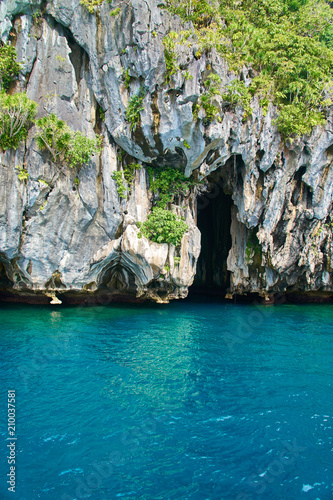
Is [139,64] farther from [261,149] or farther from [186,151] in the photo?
[261,149]

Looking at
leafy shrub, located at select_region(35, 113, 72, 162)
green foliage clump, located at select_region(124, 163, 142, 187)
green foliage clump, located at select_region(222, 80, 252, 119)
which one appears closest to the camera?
leafy shrub, located at select_region(35, 113, 72, 162)

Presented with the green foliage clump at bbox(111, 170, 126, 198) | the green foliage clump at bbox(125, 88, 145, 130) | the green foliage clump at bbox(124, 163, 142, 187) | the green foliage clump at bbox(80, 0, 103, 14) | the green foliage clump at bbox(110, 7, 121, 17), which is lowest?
the green foliage clump at bbox(111, 170, 126, 198)

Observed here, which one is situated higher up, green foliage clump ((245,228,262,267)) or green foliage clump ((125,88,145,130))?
green foliage clump ((125,88,145,130))

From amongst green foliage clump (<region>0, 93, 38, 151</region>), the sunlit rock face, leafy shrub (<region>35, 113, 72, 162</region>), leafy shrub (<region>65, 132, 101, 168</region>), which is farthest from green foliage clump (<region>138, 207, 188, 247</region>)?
green foliage clump (<region>0, 93, 38, 151</region>)

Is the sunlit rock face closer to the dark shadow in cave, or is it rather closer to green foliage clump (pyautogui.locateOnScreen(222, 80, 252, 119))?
the dark shadow in cave

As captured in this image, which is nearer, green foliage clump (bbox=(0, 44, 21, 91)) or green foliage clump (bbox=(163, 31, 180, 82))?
green foliage clump (bbox=(163, 31, 180, 82))

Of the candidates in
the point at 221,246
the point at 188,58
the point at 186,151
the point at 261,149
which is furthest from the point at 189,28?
the point at 221,246

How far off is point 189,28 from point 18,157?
10596mm

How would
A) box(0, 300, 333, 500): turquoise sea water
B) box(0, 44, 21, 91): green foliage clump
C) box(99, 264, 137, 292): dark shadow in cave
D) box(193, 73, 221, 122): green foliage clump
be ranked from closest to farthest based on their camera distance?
1. box(0, 300, 333, 500): turquoise sea water
2. box(193, 73, 221, 122): green foliage clump
3. box(0, 44, 21, 91): green foliage clump
4. box(99, 264, 137, 292): dark shadow in cave

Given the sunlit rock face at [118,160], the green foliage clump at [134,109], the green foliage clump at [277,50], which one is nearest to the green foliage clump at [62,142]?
the sunlit rock face at [118,160]

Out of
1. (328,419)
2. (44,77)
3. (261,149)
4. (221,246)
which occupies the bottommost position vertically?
(328,419)

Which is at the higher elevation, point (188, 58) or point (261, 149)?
point (188, 58)

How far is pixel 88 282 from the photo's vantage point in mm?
17516

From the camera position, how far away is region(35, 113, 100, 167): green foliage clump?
14867 mm
